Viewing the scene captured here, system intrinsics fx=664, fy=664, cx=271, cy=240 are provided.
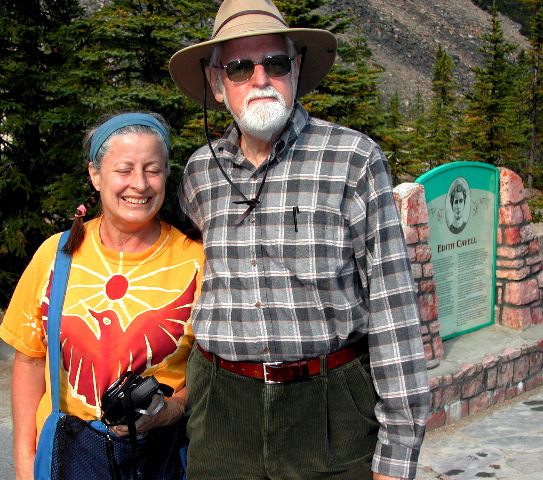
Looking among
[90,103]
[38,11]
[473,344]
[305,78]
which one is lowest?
[473,344]

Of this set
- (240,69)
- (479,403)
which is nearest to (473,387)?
(479,403)

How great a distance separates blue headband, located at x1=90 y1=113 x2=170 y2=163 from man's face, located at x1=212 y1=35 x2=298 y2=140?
265 mm

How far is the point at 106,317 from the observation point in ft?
6.67

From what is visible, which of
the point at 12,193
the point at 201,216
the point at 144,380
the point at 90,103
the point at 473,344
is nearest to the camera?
the point at 144,380

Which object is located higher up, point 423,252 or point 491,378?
point 423,252

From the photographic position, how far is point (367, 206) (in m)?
1.92

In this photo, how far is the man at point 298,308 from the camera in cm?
193

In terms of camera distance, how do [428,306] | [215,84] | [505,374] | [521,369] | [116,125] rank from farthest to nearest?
[521,369], [505,374], [428,306], [215,84], [116,125]

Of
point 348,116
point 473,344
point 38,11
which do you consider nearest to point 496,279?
point 473,344

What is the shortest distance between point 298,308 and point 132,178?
0.65m

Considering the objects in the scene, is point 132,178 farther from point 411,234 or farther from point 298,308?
point 411,234

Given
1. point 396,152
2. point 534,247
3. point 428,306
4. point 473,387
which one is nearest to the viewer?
point 428,306

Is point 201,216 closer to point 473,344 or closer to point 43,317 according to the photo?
point 43,317

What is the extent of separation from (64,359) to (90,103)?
178 inches
